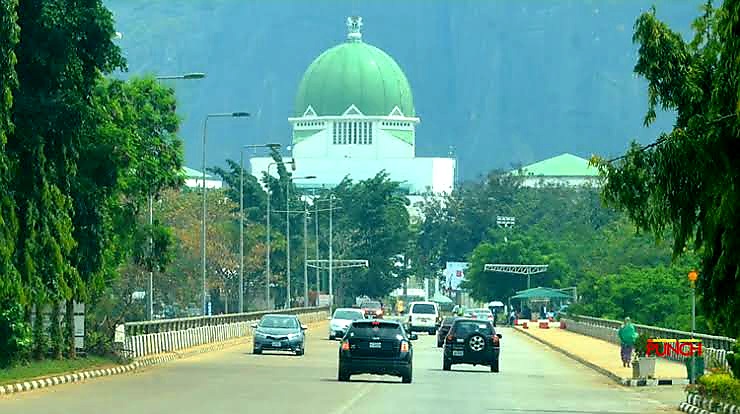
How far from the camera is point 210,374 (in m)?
43.8

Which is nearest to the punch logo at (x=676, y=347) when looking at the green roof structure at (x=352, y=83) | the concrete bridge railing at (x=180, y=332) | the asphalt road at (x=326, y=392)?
the asphalt road at (x=326, y=392)

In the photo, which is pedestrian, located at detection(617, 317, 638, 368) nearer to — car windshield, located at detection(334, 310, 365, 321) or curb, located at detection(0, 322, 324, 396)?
curb, located at detection(0, 322, 324, 396)

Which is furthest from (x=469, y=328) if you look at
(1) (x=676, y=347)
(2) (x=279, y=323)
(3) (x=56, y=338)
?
(2) (x=279, y=323)

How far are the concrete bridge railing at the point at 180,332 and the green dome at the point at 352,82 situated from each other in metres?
87.6

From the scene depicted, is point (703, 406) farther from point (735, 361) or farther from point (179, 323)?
point (179, 323)

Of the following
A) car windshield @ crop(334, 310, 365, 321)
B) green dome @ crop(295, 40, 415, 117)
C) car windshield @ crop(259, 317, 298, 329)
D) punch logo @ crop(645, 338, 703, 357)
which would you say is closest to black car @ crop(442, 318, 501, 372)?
punch logo @ crop(645, 338, 703, 357)

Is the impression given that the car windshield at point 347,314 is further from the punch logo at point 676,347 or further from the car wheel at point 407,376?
the car wheel at point 407,376

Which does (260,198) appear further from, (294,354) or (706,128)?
(706,128)

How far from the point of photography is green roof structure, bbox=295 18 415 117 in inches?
6703

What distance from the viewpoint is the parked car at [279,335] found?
58.2 m

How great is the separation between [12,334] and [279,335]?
62.7ft

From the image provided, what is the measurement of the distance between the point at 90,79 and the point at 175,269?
6082cm

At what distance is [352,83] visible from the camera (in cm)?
17262

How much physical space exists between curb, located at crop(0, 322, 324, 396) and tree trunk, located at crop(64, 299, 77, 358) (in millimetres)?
1171
